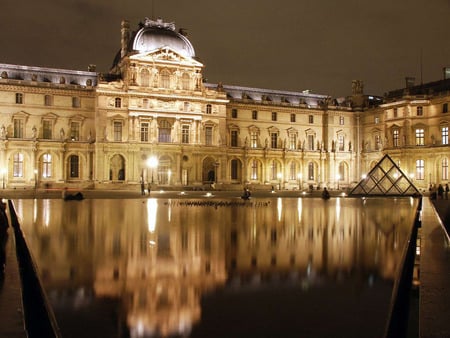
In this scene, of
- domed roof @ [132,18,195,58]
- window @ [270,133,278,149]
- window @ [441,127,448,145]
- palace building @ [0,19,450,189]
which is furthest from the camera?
window @ [270,133,278,149]

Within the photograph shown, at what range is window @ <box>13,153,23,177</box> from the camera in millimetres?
60062

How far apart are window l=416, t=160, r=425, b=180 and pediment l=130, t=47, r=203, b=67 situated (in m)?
32.5

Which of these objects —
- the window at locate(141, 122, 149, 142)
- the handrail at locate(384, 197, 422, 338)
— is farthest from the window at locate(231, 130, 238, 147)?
the handrail at locate(384, 197, 422, 338)

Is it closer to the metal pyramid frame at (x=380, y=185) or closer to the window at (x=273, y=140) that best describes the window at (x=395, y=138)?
the metal pyramid frame at (x=380, y=185)

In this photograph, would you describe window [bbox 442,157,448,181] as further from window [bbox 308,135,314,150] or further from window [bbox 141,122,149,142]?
window [bbox 141,122,149,142]

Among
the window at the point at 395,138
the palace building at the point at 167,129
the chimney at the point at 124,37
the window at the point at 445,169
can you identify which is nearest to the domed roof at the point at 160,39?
the palace building at the point at 167,129

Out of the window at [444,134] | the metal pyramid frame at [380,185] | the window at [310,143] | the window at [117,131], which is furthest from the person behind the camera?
the window at [310,143]

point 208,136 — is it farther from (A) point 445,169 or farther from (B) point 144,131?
(A) point 445,169

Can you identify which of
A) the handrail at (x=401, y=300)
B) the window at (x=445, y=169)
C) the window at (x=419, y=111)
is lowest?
the handrail at (x=401, y=300)

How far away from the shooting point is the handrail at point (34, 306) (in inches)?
250

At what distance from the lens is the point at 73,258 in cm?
1190

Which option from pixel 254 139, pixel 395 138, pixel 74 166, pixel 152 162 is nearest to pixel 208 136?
pixel 254 139

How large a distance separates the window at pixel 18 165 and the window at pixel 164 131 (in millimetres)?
16229

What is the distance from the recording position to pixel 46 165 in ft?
204
